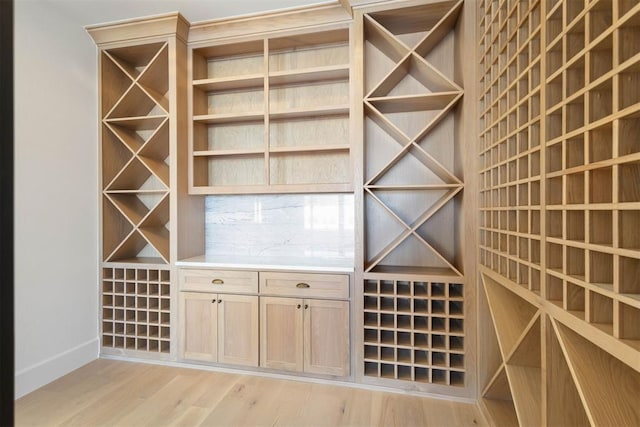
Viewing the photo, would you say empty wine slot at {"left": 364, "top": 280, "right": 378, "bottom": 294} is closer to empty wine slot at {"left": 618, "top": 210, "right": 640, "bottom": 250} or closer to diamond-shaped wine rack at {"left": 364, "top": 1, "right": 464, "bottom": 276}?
diamond-shaped wine rack at {"left": 364, "top": 1, "right": 464, "bottom": 276}

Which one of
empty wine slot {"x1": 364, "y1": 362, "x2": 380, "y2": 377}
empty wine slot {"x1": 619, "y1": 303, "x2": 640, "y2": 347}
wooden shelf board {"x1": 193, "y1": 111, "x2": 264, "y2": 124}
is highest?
wooden shelf board {"x1": 193, "y1": 111, "x2": 264, "y2": 124}

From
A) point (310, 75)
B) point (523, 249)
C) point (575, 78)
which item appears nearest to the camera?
point (575, 78)

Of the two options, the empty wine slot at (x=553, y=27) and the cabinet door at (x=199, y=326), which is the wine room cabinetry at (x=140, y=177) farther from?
the empty wine slot at (x=553, y=27)

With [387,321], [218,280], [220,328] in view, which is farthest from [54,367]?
[387,321]

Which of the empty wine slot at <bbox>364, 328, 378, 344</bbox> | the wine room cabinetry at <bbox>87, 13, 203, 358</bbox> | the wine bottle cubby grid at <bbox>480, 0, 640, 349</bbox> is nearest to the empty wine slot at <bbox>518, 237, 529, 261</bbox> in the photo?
Result: the wine bottle cubby grid at <bbox>480, 0, 640, 349</bbox>

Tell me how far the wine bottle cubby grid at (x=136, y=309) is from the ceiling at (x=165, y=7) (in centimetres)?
196

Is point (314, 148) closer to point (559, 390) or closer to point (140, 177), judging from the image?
point (140, 177)

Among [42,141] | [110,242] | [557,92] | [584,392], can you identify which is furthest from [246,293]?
[557,92]

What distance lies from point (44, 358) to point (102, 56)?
234 cm

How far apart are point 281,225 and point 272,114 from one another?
0.90 metres

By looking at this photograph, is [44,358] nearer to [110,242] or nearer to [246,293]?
[110,242]

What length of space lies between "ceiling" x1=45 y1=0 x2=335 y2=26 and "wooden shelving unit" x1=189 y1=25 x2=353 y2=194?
20cm

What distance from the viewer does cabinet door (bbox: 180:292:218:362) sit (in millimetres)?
2361

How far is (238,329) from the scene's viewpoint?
2312mm
